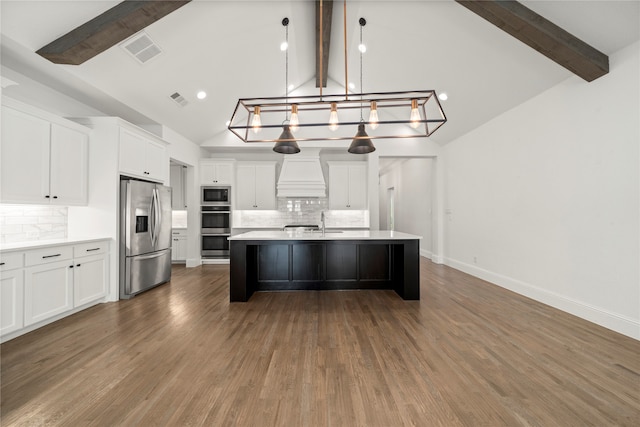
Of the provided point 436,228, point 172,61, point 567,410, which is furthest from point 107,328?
point 436,228

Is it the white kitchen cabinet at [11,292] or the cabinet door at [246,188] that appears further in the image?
the cabinet door at [246,188]

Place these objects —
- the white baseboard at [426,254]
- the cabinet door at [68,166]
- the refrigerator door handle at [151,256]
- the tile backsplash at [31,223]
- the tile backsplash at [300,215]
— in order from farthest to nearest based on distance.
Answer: the white baseboard at [426,254]
the tile backsplash at [300,215]
the refrigerator door handle at [151,256]
the cabinet door at [68,166]
the tile backsplash at [31,223]

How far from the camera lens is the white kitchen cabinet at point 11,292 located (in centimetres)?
249

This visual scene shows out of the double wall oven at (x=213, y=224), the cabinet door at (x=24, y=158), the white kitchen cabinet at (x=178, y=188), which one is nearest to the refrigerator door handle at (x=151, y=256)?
the cabinet door at (x=24, y=158)

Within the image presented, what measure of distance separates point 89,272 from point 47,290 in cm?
58

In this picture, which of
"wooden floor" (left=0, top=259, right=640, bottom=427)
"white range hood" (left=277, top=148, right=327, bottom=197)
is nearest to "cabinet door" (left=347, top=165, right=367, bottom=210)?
"white range hood" (left=277, top=148, right=327, bottom=197)

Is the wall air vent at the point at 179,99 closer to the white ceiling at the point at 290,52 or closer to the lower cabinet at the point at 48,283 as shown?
the white ceiling at the point at 290,52

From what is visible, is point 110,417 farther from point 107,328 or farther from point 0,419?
point 107,328

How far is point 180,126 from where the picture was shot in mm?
5551

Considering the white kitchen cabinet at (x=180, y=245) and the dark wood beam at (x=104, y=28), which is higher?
the dark wood beam at (x=104, y=28)

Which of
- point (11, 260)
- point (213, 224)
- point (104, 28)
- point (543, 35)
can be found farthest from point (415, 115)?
point (213, 224)

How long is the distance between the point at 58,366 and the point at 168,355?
0.77 meters

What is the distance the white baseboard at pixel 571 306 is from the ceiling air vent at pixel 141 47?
5.91m

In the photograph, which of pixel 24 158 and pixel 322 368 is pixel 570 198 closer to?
pixel 322 368
